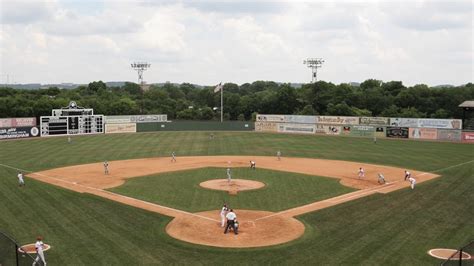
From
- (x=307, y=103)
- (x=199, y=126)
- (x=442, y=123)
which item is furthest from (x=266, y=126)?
(x=307, y=103)

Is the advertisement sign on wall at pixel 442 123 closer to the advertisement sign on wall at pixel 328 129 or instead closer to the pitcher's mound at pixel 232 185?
the advertisement sign on wall at pixel 328 129

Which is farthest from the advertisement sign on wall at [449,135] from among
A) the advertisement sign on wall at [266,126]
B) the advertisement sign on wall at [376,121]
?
the advertisement sign on wall at [266,126]

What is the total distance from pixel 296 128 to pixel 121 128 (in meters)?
34.0

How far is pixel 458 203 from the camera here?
3139 centimetres

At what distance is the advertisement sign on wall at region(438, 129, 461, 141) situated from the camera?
2815 inches

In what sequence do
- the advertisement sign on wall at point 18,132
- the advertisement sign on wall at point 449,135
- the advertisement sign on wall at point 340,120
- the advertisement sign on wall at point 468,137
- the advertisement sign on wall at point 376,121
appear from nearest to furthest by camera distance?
the advertisement sign on wall at point 468,137, the advertisement sign on wall at point 449,135, the advertisement sign on wall at point 18,132, the advertisement sign on wall at point 376,121, the advertisement sign on wall at point 340,120

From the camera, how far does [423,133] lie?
7488 centimetres

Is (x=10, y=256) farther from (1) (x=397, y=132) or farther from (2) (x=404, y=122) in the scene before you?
(2) (x=404, y=122)

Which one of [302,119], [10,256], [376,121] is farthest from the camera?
[302,119]

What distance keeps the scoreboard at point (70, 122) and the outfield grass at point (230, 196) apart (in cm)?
4210

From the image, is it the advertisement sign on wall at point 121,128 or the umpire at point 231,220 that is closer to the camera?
the umpire at point 231,220

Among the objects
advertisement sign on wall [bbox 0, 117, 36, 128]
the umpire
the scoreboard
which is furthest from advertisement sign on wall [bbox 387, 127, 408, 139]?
advertisement sign on wall [bbox 0, 117, 36, 128]

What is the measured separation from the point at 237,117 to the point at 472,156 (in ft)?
273

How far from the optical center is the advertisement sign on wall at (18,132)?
71.8 m
